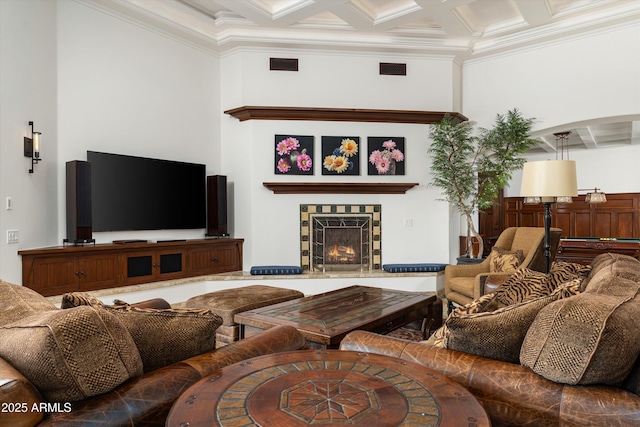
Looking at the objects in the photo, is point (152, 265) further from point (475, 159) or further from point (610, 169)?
point (610, 169)

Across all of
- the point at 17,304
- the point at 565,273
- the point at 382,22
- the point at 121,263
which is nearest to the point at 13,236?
the point at 121,263

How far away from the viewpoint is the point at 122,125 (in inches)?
194

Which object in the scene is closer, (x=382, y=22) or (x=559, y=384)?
(x=559, y=384)

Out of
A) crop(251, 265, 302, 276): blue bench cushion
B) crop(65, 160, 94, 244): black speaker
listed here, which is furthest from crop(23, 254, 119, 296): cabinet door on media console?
crop(251, 265, 302, 276): blue bench cushion

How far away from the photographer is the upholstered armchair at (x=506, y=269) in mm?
4008

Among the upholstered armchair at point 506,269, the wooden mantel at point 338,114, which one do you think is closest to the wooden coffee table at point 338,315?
the upholstered armchair at point 506,269

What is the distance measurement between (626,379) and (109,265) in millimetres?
4417

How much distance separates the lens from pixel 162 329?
1.39 meters

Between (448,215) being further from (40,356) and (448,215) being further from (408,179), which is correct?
(40,356)

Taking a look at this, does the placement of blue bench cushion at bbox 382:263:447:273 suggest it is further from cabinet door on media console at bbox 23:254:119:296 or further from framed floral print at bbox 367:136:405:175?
cabinet door on media console at bbox 23:254:119:296

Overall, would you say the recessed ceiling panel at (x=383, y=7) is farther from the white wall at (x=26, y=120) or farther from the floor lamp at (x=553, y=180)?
the white wall at (x=26, y=120)

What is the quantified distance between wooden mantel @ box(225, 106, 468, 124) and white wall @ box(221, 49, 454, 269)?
0.09 metres

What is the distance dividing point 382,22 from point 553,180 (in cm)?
326

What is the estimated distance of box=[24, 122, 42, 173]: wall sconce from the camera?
13.0 ft
